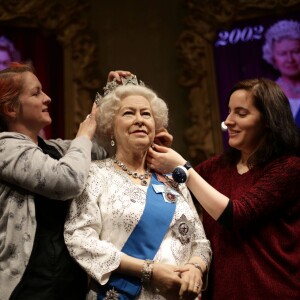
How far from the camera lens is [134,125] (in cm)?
224

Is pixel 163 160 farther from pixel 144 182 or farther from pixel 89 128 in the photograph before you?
pixel 89 128

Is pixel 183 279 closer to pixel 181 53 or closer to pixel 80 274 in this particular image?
pixel 80 274

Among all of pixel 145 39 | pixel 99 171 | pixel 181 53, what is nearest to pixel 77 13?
pixel 145 39

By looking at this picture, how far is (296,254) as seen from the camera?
218 centimetres

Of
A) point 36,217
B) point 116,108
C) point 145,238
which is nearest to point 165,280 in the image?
point 145,238

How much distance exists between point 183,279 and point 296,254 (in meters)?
0.47

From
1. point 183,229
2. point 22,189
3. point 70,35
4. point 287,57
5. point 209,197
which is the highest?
point 70,35

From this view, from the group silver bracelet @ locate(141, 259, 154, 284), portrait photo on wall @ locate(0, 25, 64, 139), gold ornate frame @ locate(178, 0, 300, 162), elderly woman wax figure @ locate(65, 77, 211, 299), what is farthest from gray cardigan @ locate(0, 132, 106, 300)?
gold ornate frame @ locate(178, 0, 300, 162)

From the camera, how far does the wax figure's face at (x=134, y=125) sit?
2.23 m

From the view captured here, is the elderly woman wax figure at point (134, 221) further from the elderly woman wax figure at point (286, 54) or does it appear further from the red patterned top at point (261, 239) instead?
the elderly woman wax figure at point (286, 54)

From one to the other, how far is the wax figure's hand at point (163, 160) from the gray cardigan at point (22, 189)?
33 cm

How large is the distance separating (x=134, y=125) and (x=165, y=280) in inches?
23.7

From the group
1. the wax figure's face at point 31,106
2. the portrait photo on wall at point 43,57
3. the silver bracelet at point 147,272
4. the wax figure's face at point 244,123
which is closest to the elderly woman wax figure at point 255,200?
the wax figure's face at point 244,123

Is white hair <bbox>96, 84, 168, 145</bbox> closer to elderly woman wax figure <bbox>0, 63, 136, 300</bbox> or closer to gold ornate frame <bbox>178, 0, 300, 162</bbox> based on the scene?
elderly woman wax figure <bbox>0, 63, 136, 300</bbox>
